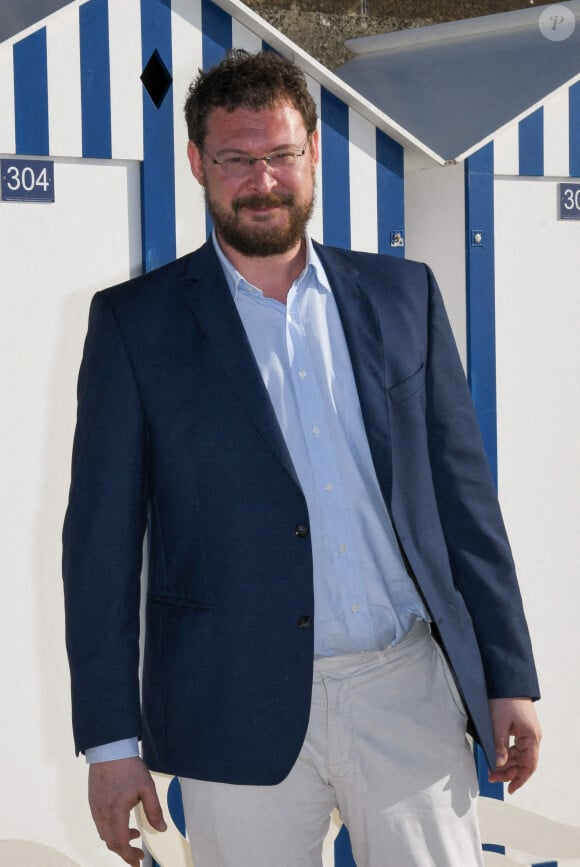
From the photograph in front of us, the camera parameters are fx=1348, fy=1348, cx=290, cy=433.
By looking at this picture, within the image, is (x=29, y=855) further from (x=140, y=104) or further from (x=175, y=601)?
(x=140, y=104)

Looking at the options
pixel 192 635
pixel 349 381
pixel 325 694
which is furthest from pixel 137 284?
pixel 325 694

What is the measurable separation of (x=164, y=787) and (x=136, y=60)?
4.39 ft

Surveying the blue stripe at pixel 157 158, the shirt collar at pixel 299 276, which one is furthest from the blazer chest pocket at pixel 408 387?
the blue stripe at pixel 157 158

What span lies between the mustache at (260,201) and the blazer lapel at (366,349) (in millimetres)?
126

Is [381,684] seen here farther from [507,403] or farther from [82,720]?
[507,403]

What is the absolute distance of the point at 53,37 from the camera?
7.71 ft

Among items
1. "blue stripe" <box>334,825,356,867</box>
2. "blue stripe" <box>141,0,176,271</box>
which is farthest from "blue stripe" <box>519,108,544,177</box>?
"blue stripe" <box>334,825,356,867</box>

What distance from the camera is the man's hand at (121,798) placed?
1.65 metres

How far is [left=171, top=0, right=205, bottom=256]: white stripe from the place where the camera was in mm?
2473

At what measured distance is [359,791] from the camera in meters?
1.72

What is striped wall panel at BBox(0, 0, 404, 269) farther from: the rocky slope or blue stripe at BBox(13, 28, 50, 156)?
the rocky slope

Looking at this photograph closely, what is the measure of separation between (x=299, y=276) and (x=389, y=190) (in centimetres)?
90

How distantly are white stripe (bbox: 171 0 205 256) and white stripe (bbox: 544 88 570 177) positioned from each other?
2.51 feet

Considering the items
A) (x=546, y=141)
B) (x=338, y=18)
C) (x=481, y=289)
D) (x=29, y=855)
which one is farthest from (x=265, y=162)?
(x=338, y=18)
